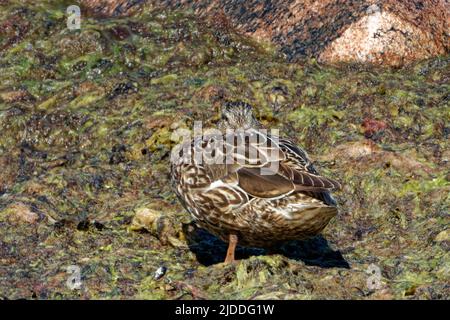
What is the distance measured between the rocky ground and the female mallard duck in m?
0.44

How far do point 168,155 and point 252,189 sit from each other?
3.58 m

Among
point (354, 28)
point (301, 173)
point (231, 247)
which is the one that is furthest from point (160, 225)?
point (354, 28)

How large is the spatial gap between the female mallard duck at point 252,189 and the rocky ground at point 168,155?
444mm

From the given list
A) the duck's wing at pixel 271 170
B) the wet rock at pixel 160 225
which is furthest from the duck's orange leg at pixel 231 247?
the wet rock at pixel 160 225

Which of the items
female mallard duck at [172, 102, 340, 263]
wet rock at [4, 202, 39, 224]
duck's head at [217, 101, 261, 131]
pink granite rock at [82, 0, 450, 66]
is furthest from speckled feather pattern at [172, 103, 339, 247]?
pink granite rock at [82, 0, 450, 66]

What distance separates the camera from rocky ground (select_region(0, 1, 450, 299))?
9.18 m

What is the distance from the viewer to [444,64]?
14367mm

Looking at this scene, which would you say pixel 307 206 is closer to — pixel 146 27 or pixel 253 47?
pixel 253 47

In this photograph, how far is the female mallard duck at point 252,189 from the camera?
8.97m

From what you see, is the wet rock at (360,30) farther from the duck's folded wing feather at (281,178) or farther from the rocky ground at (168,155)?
the duck's folded wing feather at (281,178)

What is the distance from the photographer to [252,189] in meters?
9.13

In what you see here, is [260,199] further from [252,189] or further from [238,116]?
[238,116]

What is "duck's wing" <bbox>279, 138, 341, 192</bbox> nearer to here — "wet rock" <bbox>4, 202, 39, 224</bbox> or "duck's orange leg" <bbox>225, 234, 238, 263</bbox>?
"duck's orange leg" <bbox>225, 234, 238, 263</bbox>
